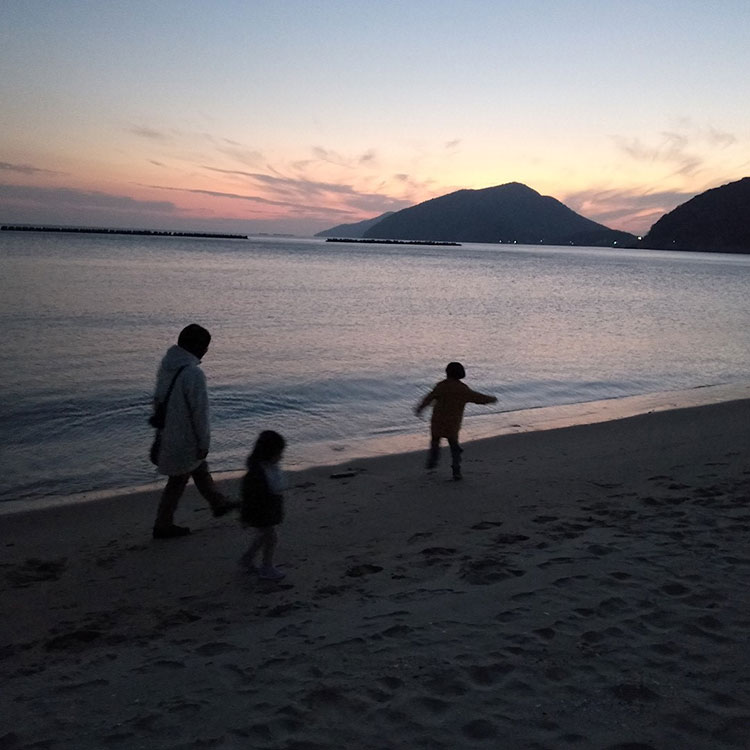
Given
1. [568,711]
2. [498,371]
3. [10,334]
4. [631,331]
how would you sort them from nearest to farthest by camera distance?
1. [568,711]
2. [498,371]
3. [10,334]
4. [631,331]

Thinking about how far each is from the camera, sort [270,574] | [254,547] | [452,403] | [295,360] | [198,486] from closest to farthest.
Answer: [270,574]
[254,547]
[198,486]
[452,403]
[295,360]

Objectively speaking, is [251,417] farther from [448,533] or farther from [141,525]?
[448,533]

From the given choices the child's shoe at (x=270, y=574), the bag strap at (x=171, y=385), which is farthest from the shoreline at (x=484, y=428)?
the child's shoe at (x=270, y=574)

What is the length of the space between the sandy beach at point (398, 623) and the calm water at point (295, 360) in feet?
11.2

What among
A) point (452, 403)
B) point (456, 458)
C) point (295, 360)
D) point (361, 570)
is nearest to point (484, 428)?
point (456, 458)

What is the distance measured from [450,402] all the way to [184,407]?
3.59 meters

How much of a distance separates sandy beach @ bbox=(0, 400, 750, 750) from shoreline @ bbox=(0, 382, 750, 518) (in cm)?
67

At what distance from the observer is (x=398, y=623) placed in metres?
4.29

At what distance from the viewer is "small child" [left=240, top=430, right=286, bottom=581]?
516cm

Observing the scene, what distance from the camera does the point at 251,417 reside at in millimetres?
13078

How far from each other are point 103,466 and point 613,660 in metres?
7.97

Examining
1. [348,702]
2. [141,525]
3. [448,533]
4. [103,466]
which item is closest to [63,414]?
[103,466]

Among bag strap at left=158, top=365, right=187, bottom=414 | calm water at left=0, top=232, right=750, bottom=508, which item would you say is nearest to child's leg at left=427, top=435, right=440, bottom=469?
calm water at left=0, top=232, right=750, bottom=508

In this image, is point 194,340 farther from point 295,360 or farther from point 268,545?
point 295,360
